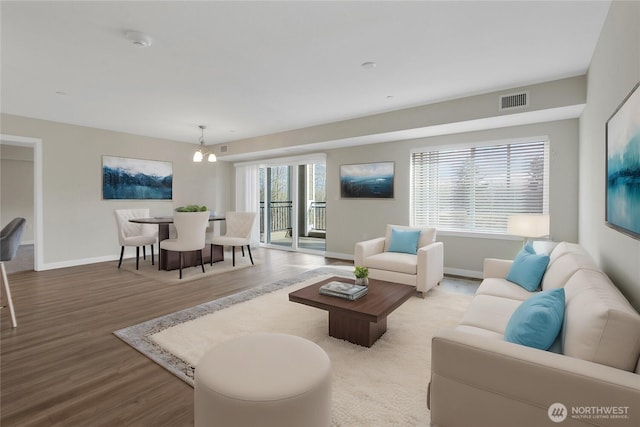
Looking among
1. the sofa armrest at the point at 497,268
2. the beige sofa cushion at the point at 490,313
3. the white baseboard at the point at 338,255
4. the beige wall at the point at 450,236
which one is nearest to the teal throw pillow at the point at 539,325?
the beige sofa cushion at the point at 490,313

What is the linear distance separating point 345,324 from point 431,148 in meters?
3.65

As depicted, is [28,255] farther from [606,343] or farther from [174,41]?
[606,343]

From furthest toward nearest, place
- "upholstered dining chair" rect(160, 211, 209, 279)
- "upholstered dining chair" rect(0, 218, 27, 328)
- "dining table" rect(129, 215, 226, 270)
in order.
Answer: "dining table" rect(129, 215, 226, 270), "upholstered dining chair" rect(160, 211, 209, 279), "upholstered dining chair" rect(0, 218, 27, 328)

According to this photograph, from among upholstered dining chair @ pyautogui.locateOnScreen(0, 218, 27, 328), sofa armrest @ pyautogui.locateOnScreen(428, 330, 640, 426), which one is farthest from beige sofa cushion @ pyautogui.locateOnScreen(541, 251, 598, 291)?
upholstered dining chair @ pyautogui.locateOnScreen(0, 218, 27, 328)

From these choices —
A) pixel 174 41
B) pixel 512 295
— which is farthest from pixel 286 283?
pixel 174 41

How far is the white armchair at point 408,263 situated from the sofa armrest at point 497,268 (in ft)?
2.16

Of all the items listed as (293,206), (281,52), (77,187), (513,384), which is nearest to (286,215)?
(293,206)

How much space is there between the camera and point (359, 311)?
94.6 inches

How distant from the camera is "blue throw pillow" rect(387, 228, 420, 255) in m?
4.37

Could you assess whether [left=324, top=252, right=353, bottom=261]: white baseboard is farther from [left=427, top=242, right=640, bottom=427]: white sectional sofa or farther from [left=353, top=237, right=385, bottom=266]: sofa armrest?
[left=427, top=242, right=640, bottom=427]: white sectional sofa

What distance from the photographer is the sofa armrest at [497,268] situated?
3.19 m

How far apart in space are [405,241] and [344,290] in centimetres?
195

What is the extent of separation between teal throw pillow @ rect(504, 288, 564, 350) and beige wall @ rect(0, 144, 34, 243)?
10507 millimetres

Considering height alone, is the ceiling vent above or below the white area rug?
above
